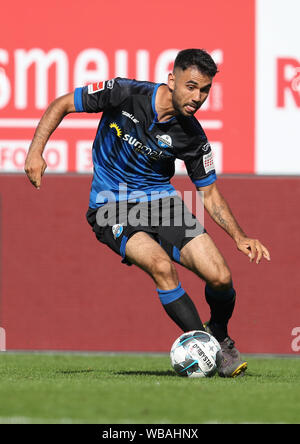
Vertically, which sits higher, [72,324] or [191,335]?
[191,335]

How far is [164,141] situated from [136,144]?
0.19 m

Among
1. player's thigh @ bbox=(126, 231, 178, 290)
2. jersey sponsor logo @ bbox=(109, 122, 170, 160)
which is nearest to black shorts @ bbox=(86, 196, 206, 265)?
player's thigh @ bbox=(126, 231, 178, 290)

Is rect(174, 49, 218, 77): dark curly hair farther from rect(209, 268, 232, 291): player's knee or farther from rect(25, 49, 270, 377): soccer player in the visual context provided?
rect(209, 268, 232, 291): player's knee

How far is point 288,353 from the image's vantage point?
10.3 m

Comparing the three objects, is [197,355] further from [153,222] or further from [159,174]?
[159,174]

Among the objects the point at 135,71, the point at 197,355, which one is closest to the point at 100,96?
the point at 197,355

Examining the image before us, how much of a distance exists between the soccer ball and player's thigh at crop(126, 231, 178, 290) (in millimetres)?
361

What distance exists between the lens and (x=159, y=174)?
22.4ft

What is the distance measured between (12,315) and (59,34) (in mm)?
3729

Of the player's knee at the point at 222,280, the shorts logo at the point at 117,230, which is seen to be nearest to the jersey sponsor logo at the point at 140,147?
the shorts logo at the point at 117,230

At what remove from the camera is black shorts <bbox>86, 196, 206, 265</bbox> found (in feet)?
21.7
